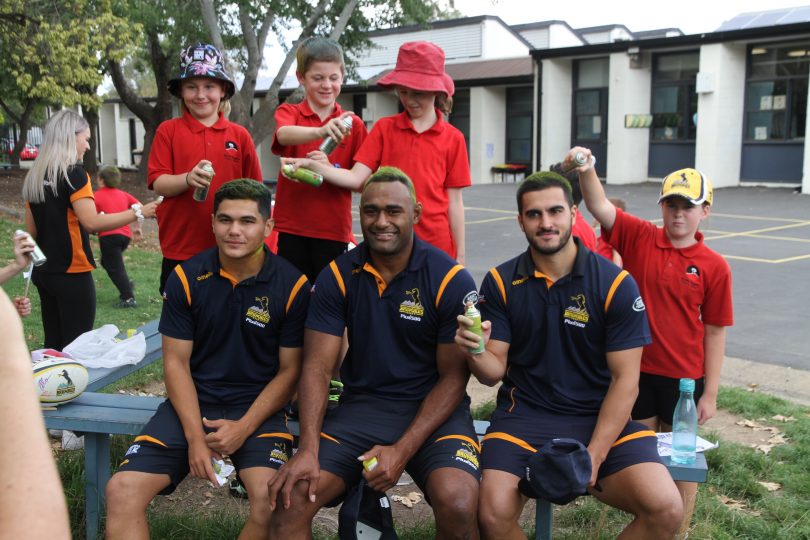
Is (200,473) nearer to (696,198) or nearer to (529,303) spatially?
(529,303)

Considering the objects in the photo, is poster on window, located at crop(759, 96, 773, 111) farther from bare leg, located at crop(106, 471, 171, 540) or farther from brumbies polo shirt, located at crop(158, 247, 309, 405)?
bare leg, located at crop(106, 471, 171, 540)

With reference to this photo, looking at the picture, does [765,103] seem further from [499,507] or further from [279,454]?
[279,454]

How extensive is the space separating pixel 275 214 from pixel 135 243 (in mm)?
10523

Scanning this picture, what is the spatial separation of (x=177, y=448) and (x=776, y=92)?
79.6 ft

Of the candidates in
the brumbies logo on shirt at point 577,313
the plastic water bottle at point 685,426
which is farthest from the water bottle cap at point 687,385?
the brumbies logo on shirt at point 577,313

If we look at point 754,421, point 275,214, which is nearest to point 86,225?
point 275,214

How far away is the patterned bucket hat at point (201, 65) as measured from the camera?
442cm

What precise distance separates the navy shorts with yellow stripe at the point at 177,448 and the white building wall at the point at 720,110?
2297 cm

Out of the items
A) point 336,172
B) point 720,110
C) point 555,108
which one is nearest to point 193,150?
point 336,172

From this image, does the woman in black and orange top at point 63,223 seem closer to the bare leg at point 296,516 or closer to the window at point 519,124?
the bare leg at point 296,516

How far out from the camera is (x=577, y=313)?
358 cm

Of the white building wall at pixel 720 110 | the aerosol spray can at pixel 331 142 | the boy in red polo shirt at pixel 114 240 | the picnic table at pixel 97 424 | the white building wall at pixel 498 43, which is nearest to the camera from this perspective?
the picnic table at pixel 97 424

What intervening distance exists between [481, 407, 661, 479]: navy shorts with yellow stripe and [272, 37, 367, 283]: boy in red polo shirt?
1.62 meters

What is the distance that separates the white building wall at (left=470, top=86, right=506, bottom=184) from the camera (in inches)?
1196
